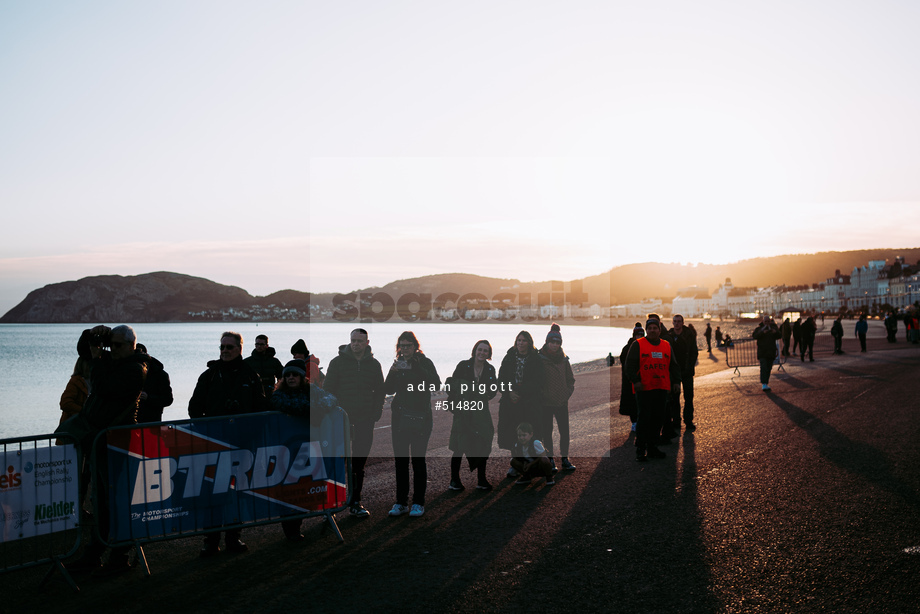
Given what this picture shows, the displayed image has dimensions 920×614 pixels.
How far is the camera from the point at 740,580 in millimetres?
4746

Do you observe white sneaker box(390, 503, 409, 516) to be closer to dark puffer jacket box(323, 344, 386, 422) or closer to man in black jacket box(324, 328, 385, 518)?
man in black jacket box(324, 328, 385, 518)

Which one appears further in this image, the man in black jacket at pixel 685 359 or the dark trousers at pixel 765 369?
the dark trousers at pixel 765 369

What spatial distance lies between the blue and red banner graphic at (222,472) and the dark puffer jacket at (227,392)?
0.21m

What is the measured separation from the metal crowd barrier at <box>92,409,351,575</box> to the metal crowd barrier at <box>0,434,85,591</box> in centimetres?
28

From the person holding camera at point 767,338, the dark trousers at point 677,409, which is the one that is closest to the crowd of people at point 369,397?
the dark trousers at point 677,409

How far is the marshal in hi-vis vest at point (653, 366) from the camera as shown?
30.1ft

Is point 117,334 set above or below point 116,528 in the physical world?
above

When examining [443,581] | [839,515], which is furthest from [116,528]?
[839,515]

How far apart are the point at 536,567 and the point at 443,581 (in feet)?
2.53

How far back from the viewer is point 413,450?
7066 mm

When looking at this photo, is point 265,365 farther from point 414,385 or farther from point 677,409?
point 677,409

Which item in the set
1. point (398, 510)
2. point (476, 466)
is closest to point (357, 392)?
point (398, 510)

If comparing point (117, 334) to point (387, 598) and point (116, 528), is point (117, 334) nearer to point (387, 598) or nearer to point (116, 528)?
point (116, 528)

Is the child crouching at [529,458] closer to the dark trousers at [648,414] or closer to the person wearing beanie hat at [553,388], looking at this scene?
the person wearing beanie hat at [553,388]
